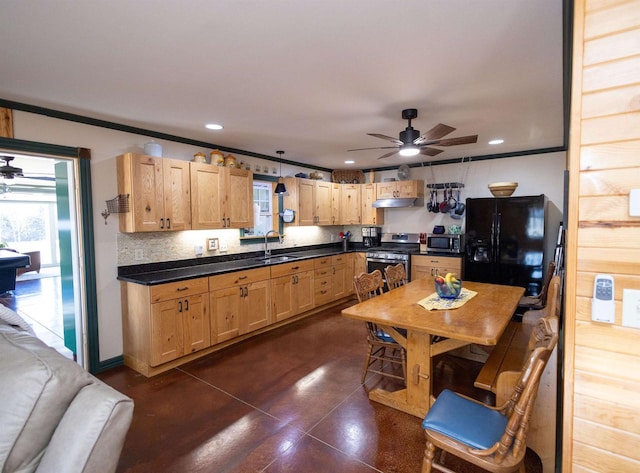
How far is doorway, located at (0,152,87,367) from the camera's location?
3.14 m

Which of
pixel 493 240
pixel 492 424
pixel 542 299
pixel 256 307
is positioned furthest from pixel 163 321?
pixel 493 240

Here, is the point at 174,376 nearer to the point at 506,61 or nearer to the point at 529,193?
the point at 506,61

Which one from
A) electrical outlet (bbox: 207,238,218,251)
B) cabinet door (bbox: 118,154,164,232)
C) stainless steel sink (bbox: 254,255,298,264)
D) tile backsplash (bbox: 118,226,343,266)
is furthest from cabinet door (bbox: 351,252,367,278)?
cabinet door (bbox: 118,154,164,232)

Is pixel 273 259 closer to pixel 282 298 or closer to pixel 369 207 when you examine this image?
pixel 282 298

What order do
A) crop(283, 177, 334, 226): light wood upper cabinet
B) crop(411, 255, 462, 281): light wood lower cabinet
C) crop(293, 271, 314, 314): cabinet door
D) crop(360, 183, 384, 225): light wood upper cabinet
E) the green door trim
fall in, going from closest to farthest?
the green door trim, crop(293, 271, 314, 314): cabinet door, crop(411, 255, 462, 281): light wood lower cabinet, crop(283, 177, 334, 226): light wood upper cabinet, crop(360, 183, 384, 225): light wood upper cabinet

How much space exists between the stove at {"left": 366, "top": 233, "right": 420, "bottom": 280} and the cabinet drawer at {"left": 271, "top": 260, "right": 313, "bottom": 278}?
3.96ft

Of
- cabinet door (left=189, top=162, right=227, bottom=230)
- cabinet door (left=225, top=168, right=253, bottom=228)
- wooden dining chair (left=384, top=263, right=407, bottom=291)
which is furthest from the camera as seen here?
cabinet door (left=225, top=168, right=253, bottom=228)

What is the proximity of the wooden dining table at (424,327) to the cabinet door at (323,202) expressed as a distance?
2919mm

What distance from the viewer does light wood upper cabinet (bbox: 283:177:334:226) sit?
5105 millimetres

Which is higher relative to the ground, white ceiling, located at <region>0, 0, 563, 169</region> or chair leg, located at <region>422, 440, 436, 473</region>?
white ceiling, located at <region>0, 0, 563, 169</region>

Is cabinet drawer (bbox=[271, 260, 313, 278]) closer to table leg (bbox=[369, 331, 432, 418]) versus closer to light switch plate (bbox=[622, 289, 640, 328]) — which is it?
table leg (bbox=[369, 331, 432, 418])

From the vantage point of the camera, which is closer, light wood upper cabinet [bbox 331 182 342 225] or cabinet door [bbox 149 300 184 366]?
cabinet door [bbox 149 300 184 366]

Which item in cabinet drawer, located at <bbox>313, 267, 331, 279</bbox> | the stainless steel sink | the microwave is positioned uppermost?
the microwave

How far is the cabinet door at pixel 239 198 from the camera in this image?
4.02 meters
